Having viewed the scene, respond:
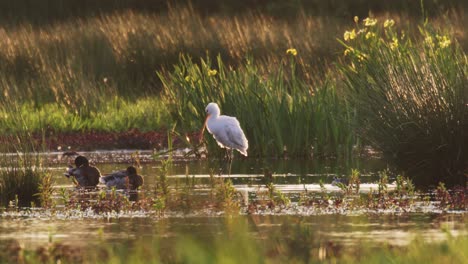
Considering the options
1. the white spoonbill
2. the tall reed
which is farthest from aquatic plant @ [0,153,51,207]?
the tall reed

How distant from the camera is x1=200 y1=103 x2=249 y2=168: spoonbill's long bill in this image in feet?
66.6

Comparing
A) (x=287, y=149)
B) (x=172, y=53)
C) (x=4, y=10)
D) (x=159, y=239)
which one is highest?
(x=4, y=10)

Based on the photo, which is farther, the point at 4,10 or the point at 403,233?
the point at 4,10

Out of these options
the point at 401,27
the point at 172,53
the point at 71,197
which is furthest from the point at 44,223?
the point at 401,27

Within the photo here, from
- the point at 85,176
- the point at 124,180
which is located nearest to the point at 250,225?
the point at 124,180

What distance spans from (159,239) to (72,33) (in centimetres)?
2652

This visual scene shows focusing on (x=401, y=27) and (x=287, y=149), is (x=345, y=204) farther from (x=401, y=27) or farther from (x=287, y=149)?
(x=401, y=27)

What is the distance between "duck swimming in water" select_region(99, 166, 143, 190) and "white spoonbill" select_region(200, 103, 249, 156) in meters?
3.59

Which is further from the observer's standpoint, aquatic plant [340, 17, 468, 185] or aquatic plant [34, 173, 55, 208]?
aquatic plant [340, 17, 468, 185]

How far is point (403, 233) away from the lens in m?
11.4

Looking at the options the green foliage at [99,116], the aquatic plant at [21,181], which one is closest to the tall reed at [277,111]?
the green foliage at [99,116]

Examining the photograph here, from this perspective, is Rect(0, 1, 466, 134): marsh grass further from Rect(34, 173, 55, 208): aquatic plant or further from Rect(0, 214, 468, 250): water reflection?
Rect(0, 214, 468, 250): water reflection

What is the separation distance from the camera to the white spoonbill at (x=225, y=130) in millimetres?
20312

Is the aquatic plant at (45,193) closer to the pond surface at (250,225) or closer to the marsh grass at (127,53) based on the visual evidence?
the pond surface at (250,225)
